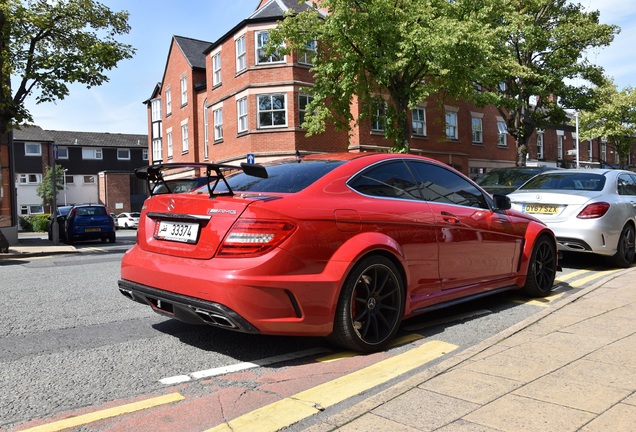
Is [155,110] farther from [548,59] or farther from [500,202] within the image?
[500,202]

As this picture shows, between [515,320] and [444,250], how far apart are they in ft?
3.68

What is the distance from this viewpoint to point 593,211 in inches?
298

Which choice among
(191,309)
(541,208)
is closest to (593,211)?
(541,208)

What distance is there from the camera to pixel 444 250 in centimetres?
455

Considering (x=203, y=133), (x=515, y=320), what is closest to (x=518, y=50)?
(x=203, y=133)

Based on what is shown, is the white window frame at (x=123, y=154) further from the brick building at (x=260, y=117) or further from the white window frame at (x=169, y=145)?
the white window frame at (x=169, y=145)

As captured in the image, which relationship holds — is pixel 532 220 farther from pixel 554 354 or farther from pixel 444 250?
pixel 554 354

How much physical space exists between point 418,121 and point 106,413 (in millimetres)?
28869

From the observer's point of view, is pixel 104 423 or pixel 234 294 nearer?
pixel 104 423

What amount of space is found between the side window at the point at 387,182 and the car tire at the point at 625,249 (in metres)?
4.99

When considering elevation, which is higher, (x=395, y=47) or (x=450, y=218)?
(x=395, y=47)

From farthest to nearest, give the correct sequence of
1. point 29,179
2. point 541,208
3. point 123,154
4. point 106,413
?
point 123,154 < point 29,179 < point 541,208 < point 106,413

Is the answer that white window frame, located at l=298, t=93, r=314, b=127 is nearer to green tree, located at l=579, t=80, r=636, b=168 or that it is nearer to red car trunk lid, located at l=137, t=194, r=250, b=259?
green tree, located at l=579, t=80, r=636, b=168

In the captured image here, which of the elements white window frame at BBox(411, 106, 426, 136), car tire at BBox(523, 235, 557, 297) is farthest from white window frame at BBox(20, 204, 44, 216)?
car tire at BBox(523, 235, 557, 297)
